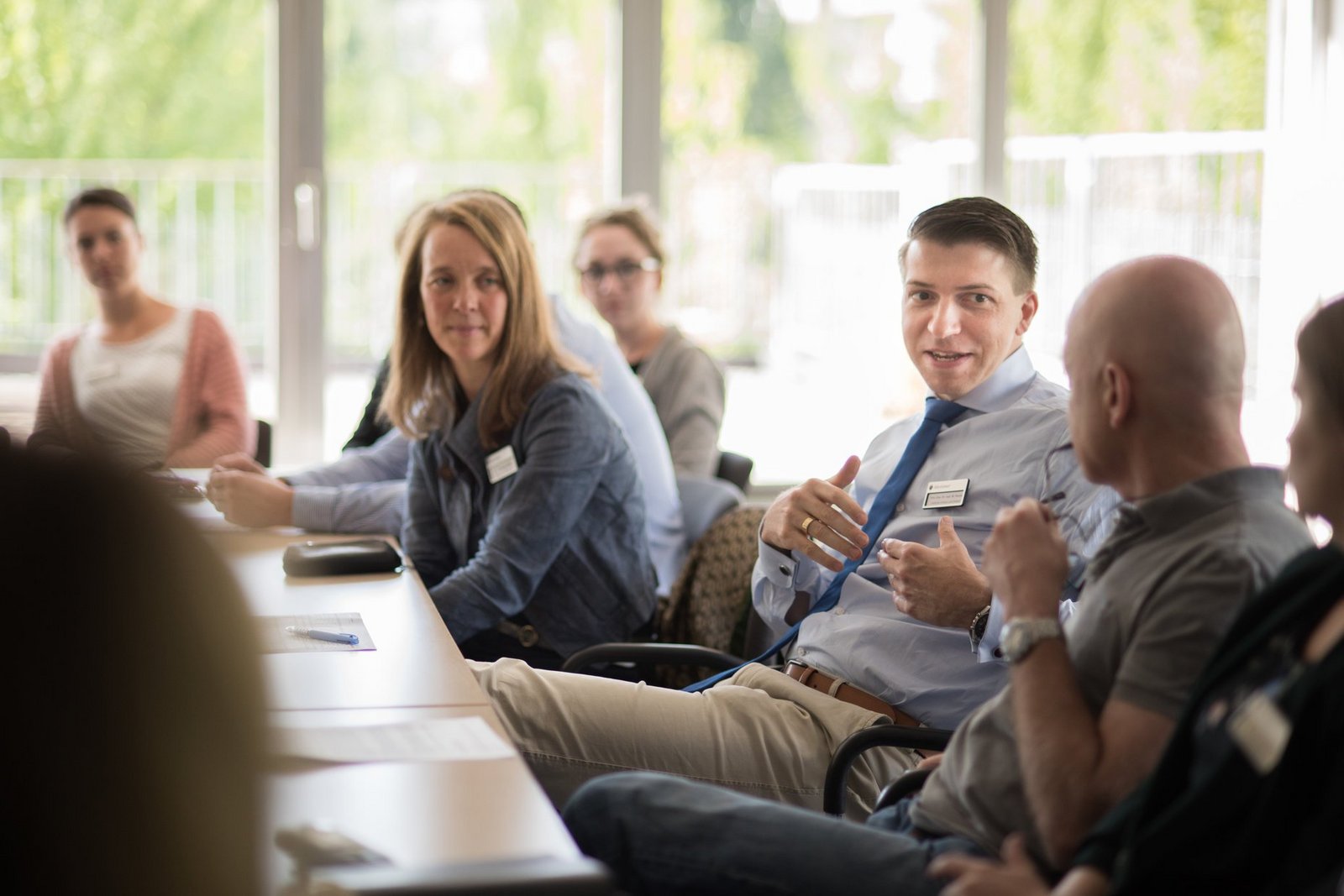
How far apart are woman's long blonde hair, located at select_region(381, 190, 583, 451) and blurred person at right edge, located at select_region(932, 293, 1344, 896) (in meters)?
1.87

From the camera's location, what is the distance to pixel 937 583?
2.19 meters

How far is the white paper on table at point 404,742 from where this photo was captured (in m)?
1.62

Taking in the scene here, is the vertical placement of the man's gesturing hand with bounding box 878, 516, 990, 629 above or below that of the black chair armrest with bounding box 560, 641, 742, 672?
above

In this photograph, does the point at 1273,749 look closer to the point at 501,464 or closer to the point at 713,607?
the point at 713,607

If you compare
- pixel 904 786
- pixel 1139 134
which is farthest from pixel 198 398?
pixel 1139 134

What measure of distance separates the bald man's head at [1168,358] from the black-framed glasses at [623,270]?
3.02m

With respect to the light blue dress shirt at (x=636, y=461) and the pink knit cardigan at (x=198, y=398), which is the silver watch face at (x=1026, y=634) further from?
the pink knit cardigan at (x=198, y=398)

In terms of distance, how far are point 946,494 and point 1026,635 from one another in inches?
36.7

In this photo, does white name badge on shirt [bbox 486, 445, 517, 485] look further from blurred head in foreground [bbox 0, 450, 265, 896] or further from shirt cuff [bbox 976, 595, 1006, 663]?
blurred head in foreground [bbox 0, 450, 265, 896]

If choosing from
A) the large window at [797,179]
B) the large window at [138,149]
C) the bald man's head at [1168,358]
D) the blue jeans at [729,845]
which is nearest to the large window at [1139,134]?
the large window at [797,179]

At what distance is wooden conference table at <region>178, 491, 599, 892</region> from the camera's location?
1.32 meters

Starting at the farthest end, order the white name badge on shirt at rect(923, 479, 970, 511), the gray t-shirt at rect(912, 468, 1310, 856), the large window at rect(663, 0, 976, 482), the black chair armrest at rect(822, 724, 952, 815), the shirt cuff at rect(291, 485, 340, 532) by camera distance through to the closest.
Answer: the large window at rect(663, 0, 976, 482) → the shirt cuff at rect(291, 485, 340, 532) → the white name badge on shirt at rect(923, 479, 970, 511) → the black chair armrest at rect(822, 724, 952, 815) → the gray t-shirt at rect(912, 468, 1310, 856)

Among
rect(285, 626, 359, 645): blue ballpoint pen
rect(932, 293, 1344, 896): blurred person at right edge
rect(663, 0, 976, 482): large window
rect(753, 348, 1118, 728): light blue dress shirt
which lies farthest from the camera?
rect(663, 0, 976, 482): large window

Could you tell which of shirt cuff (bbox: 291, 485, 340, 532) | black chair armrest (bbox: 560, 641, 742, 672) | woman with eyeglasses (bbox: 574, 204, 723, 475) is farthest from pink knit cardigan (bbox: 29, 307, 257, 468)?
black chair armrest (bbox: 560, 641, 742, 672)
